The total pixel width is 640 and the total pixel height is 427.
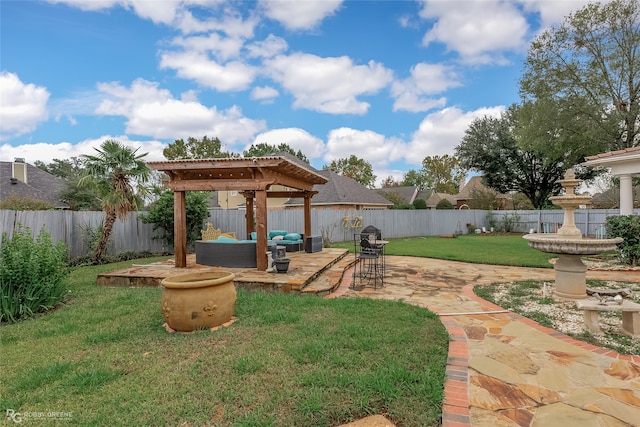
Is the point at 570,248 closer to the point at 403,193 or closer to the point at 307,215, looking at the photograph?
the point at 307,215

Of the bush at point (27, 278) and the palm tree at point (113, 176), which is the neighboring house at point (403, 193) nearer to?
the palm tree at point (113, 176)

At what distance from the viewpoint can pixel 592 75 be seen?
14617 mm

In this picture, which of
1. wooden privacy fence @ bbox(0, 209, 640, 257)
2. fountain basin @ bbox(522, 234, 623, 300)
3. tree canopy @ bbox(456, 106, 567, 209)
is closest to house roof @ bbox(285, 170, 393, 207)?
wooden privacy fence @ bbox(0, 209, 640, 257)

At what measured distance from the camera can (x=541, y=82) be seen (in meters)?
15.6

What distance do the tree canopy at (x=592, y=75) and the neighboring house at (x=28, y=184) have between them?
1050 inches

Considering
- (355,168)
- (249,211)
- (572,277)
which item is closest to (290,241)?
(249,211)

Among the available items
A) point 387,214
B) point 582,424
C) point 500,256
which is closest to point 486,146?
point 387,214

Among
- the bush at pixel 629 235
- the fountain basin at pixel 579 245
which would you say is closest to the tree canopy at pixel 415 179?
the bush at pixel 629 235

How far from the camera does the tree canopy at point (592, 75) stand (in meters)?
14.0

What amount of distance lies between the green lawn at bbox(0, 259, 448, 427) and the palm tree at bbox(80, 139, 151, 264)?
5.98 m

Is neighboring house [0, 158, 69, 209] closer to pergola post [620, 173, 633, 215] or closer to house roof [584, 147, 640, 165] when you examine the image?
house roof [584, 147, 640, 165]

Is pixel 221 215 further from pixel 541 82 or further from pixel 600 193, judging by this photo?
pixel 600 193

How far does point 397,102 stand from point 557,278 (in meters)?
11.7

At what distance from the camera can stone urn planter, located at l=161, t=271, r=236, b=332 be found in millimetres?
3959
